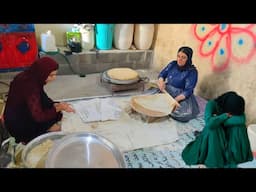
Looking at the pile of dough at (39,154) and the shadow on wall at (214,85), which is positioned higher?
the shadow on wall at (214,85)

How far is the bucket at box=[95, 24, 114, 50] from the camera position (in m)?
1.43

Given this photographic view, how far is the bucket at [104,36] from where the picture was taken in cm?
143

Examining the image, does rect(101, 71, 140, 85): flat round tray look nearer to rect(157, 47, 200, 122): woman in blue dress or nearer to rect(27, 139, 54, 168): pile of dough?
rect(157, 47, 200, 122): woman in blue dress

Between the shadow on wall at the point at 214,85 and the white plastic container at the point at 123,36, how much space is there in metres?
0.53

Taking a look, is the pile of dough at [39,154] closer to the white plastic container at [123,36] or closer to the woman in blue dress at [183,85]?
the woman in blue dress at [183,85]

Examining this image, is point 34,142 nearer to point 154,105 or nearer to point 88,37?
point 154,105

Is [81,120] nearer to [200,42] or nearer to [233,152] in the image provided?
[233,152]

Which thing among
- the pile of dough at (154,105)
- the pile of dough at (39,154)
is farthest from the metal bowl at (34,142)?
the pile of dough at (154,105)

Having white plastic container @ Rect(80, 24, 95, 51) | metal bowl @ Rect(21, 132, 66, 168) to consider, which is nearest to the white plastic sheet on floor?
metal bowl @ Rect(21, 132, 66, 168)

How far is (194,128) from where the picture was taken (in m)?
1.06

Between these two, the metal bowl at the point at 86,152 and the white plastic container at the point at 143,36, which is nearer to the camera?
the metal bowl at the point at 86,152

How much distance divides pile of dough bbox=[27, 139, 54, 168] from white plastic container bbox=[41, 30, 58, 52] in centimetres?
67

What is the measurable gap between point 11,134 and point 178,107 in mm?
676

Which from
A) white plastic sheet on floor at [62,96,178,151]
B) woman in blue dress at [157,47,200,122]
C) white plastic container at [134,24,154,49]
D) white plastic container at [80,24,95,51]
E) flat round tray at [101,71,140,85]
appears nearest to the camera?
white plastic sheet on floor at [62,96,178,151]
